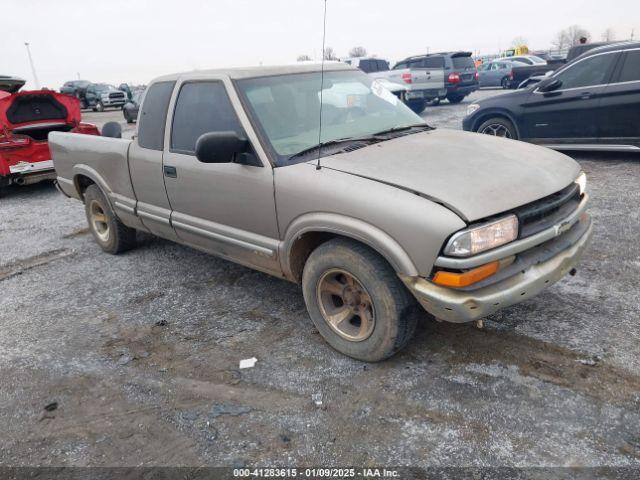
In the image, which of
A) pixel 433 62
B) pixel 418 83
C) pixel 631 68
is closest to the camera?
pixel 631 68

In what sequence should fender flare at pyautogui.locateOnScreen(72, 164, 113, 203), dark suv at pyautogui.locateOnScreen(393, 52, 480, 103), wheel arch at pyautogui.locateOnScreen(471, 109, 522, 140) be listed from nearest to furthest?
fender flare at pyautogui.locateOnScreen(72, 164, 113, 203) < wheel arch at pyautogui.locateOnScreen(471, 109, 522, 140) < dark suv at pyautogui.locateOnScreen(393, 52, 480, 103)

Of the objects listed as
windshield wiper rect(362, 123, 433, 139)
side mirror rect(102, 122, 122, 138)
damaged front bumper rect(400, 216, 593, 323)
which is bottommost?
damaged front bumper rect(400, 216, 593, 323)

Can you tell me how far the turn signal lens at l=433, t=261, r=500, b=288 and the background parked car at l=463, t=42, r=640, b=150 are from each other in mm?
5834

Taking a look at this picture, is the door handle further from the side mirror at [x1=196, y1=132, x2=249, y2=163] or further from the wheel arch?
the wheel arch

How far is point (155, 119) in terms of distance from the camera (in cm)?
415

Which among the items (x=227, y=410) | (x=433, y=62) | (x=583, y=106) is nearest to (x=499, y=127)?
(x=583, y=106)

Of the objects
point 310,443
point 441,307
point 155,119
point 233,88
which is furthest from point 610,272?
point 155,119

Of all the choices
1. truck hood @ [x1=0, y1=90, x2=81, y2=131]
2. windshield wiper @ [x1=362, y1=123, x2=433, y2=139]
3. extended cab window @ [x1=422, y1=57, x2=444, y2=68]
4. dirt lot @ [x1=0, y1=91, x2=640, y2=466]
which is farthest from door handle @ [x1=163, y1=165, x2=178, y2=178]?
extended cab window @ [x1=422, y1=57, x2=444, y2=68]

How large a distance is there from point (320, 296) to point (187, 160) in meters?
1.55

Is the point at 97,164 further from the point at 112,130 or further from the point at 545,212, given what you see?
the point at 545,212

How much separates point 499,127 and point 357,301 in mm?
6282

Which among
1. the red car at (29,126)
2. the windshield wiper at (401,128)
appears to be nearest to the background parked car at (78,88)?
the red car at (29,126)

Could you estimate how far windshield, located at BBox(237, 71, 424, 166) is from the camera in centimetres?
331

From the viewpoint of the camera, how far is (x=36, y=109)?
8.18 meters
